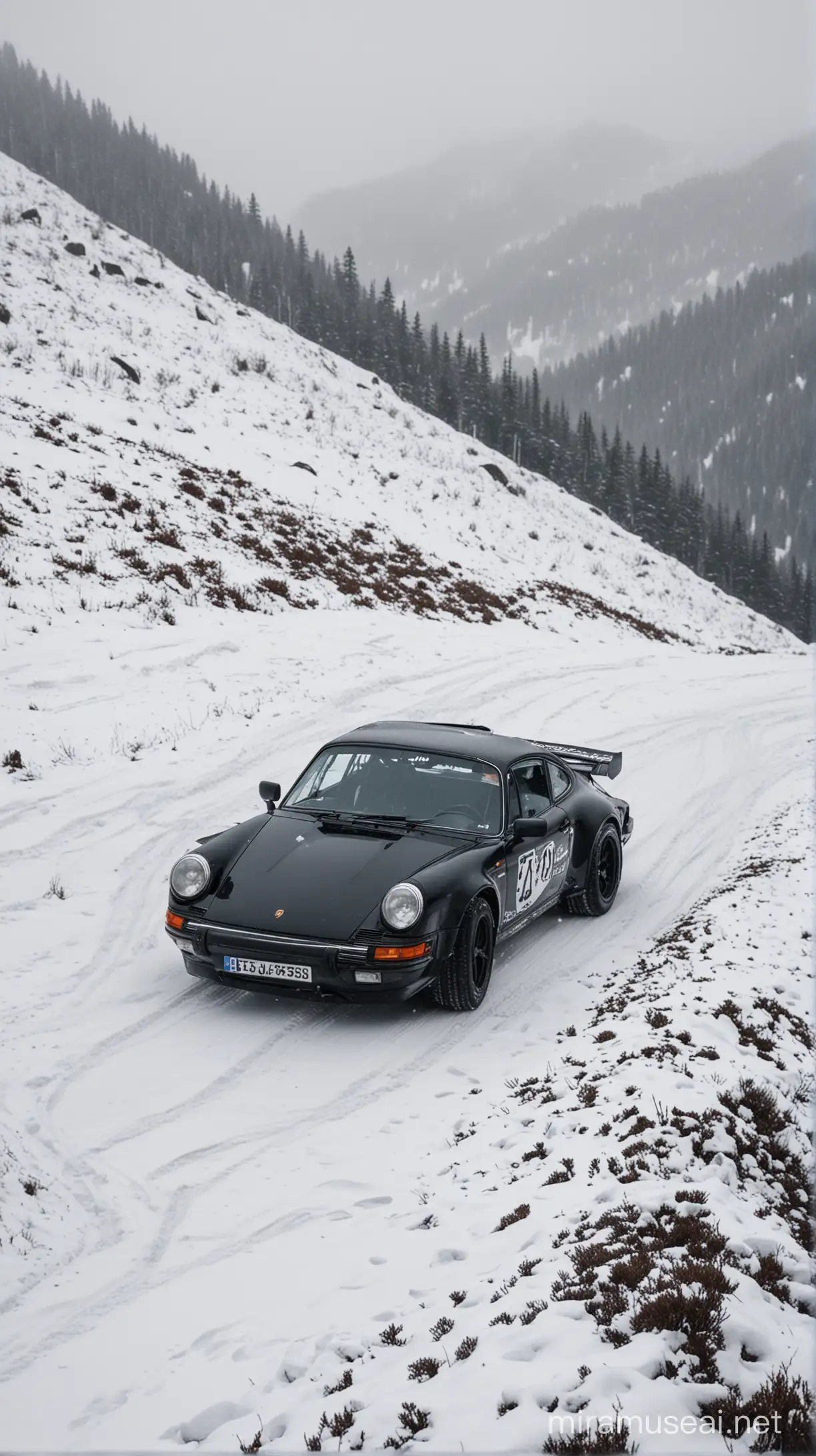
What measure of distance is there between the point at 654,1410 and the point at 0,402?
2355 centimetres

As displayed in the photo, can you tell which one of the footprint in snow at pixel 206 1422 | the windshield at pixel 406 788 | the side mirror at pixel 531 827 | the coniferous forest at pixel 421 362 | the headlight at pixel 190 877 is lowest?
the footprint in snow at pixel 206 1422

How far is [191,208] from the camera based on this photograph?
4432 inches

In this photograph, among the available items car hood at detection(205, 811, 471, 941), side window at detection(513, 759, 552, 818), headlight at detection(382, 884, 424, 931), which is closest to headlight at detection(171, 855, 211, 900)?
car hood at detection(205, 811, 471, 941)

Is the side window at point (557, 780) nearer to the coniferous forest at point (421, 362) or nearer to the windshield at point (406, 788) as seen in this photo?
the windshield at point (406, 788)

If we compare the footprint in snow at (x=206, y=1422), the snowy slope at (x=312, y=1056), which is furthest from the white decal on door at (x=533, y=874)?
the footprint in snow at (x=206, y=1422)

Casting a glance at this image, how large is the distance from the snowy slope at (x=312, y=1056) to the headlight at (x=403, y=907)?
2.39ft

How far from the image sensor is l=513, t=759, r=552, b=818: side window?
7.42 meters

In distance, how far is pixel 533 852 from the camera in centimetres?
717

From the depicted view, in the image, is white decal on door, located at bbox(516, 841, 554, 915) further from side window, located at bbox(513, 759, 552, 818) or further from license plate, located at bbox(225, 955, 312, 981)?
license plate, located at bbox(225, 955, 312, 981)

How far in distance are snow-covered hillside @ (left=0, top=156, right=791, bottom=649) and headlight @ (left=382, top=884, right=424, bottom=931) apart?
9.05 metres

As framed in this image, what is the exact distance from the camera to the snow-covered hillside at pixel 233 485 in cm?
1694

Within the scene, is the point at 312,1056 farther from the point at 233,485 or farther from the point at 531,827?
the point at 233,485

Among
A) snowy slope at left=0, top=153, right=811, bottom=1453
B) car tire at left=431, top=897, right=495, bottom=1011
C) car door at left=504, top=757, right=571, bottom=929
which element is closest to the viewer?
snowy slope at left=0, top=153, right=811, bottom=1453

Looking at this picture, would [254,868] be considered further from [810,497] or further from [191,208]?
[810,497]
